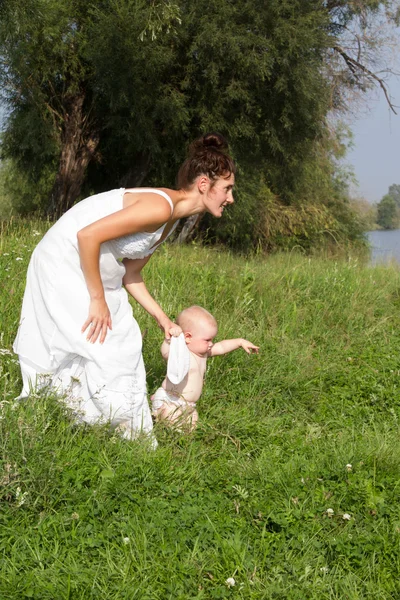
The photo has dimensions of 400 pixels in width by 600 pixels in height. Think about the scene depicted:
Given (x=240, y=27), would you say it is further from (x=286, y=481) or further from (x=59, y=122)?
(x=286, y=481)

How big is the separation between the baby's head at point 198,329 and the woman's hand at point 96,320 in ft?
2.52

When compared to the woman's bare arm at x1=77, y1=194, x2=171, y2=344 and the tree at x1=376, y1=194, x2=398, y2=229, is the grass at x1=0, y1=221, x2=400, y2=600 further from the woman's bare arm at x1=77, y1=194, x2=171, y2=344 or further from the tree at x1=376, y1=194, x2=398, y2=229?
the tree at x1=376, y1=194, x2=398, y2=229

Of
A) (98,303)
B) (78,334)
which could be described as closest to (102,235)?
(98,303)

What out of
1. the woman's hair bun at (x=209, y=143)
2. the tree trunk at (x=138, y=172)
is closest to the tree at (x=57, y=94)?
the tree trunk at (x=138, y=172)

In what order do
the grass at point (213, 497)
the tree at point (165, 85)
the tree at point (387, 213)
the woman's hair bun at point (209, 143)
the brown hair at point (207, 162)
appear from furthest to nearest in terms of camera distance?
the tree at point (387, 213), the tree at point (165, 85), the woman's hair bun at point (209, 143), the brown hair at point (207, 162), the grass at point (213, 497)

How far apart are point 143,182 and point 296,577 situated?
14999 millimetres

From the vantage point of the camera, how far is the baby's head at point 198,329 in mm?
4270

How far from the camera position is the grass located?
279cm

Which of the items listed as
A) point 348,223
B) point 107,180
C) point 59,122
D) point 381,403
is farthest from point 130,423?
point 348,223

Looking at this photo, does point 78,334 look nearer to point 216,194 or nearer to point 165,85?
point 216,194

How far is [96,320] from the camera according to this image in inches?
144

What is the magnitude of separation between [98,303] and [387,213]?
216ft

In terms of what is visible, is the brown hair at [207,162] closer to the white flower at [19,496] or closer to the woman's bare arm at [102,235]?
the woman's bare arm at [102,235]

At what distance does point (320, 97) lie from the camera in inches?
568
